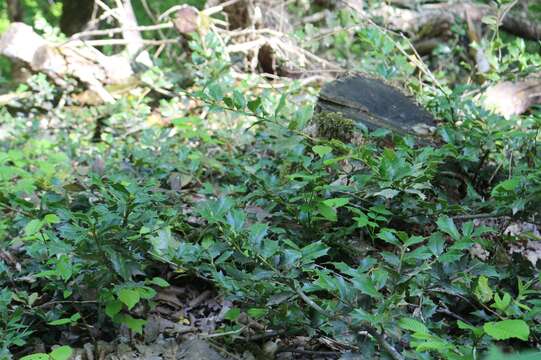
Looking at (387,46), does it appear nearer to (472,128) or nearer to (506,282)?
(472,128)

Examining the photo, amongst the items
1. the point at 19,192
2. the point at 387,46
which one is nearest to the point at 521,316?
the point at 387,46

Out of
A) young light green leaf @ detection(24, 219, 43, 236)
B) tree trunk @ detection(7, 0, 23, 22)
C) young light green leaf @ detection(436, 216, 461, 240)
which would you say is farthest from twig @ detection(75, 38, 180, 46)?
tree trunk @ detection(7, 0, 23, 22)

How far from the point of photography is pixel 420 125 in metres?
2.93

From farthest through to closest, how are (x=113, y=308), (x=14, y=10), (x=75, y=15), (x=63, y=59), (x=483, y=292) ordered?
(x=14, y=10) < (x=75, y=15) < (x=63, y=59) < (x=113, y=308) < (x=483, y=292)

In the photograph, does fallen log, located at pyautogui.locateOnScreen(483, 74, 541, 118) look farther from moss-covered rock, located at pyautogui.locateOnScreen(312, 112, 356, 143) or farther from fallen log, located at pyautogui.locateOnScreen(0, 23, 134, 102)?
fallen log, located at pyautogui.locateOnScreen(0, 23, 134, 102)

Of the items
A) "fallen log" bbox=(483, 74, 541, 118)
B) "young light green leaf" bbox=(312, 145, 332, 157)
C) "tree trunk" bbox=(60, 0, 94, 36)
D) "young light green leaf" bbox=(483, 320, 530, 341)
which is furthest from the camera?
"tree trunk" bbox=(60, 0, 94, 36)

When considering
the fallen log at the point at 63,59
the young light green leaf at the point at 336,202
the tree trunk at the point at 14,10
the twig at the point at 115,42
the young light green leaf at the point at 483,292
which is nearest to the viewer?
the young light green leaf at the point at 483,292

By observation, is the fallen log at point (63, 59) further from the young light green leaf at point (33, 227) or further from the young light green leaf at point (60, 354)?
the young light green leaf at point (60, 354)

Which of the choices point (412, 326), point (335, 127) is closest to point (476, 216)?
point (335, 127)

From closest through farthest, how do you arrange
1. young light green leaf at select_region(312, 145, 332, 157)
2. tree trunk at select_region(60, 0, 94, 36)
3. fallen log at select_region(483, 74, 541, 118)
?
young light green leaf at select_region(312, 145, 332, 157) < fallen log at select_region(483, 74, 541, 118) < tree trunk at select_region(60, 0, 94, 36)

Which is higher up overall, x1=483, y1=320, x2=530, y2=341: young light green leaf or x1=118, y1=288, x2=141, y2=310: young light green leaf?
x1=483, y1=320, x2=530, y2=341: young light green leaf

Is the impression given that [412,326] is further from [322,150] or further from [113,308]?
[113,308]

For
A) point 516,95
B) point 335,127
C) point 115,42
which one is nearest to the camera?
point 335,127

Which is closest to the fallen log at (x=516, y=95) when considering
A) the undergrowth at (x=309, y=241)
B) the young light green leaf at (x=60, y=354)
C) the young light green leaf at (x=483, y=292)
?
the undergrowth at (x=309, y=241)
